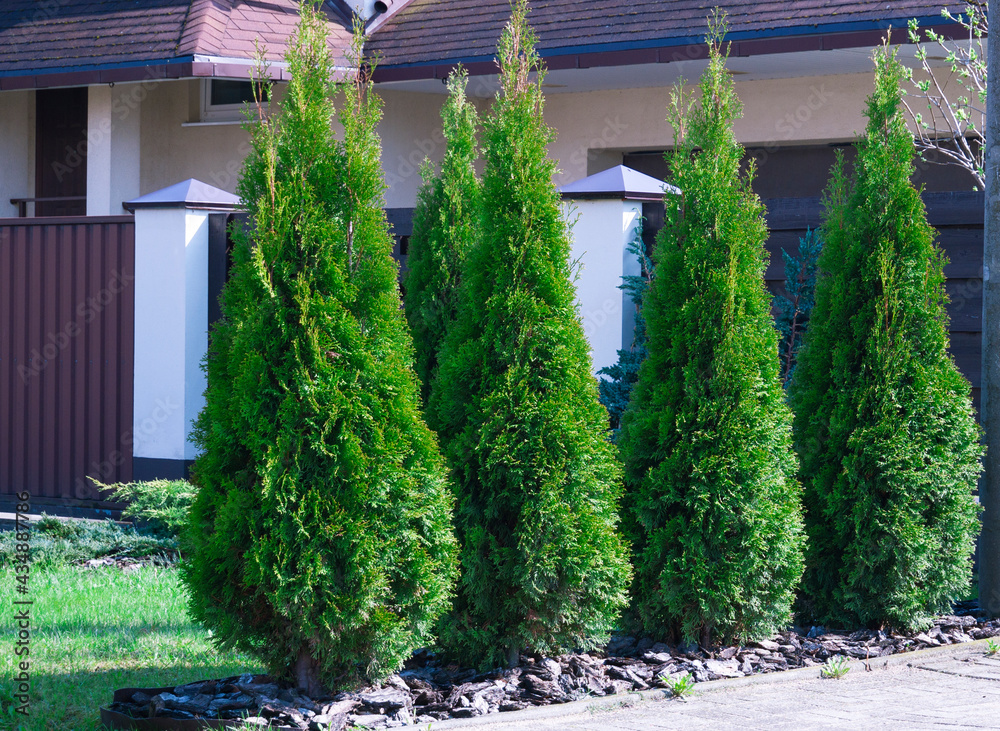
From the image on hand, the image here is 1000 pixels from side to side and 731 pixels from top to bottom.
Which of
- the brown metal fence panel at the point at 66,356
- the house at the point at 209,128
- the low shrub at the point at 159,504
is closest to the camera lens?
the low shrub at the point at 159,504

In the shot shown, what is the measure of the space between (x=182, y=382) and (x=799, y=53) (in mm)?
6433

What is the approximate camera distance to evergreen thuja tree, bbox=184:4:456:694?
464 cm

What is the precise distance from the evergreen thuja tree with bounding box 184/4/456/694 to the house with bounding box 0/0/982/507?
3599mm

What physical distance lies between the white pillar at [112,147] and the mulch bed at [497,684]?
9134 mm

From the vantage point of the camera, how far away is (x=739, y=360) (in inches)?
228

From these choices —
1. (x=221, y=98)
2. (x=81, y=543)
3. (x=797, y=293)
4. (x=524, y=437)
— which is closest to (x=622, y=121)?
(x=221, y=98)

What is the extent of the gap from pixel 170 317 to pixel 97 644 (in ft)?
13.0

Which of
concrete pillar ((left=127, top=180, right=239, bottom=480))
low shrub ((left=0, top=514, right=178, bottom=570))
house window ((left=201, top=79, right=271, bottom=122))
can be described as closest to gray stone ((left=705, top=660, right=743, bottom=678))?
low shrub ((left=0, top=514, right=178, bottom=570))

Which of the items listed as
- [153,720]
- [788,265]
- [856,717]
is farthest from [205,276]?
[856,717]

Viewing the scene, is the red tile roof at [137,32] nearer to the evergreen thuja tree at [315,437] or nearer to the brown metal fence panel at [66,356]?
the brown metal fence panel at [66,356]

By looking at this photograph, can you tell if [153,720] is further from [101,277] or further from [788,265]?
[101,277]

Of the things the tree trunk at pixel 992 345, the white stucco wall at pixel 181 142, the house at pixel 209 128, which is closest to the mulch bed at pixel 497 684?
the tree trunk at pixel 992 345

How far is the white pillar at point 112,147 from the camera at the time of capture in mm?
13203

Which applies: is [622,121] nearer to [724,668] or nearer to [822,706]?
[724,668]
